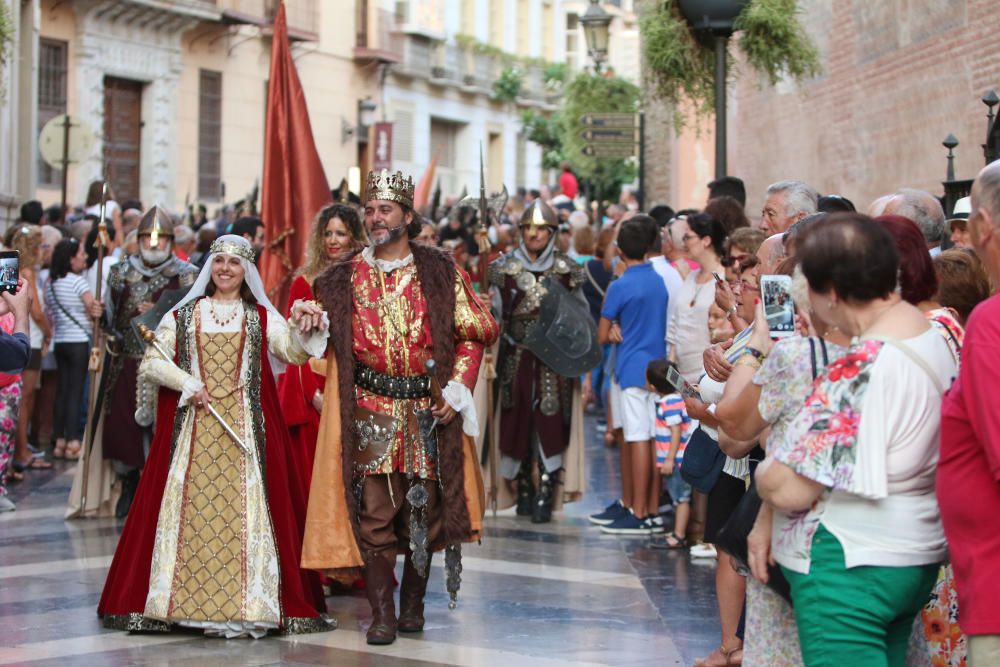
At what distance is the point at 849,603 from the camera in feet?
13.4

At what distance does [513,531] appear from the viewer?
10.6 meters

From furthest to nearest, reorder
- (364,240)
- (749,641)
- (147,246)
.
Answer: (147,246) → (364,240) → (749,641)

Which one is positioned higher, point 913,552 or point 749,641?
point 913,552

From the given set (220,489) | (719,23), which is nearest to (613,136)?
(719,23)

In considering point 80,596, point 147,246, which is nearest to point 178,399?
point 80,596

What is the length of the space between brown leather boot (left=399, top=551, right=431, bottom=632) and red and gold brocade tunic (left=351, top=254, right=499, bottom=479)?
483 mm

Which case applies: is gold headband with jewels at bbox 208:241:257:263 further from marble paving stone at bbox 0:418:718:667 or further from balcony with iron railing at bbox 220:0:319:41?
balcony with iron railing at bbox 220:0:319:41

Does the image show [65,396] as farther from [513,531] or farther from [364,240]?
[364,240]

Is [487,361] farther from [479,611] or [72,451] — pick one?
[72,451]

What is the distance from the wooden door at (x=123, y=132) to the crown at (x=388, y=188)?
22.3m

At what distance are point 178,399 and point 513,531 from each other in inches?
140

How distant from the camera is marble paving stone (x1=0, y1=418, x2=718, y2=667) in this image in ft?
22.8

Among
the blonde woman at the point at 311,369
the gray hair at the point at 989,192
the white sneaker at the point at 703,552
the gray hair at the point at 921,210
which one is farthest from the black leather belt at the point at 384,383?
the gray hair at the point at 989,192

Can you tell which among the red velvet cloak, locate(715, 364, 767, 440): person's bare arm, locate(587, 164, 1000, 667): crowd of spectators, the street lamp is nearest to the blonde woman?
the red velvet cloak
